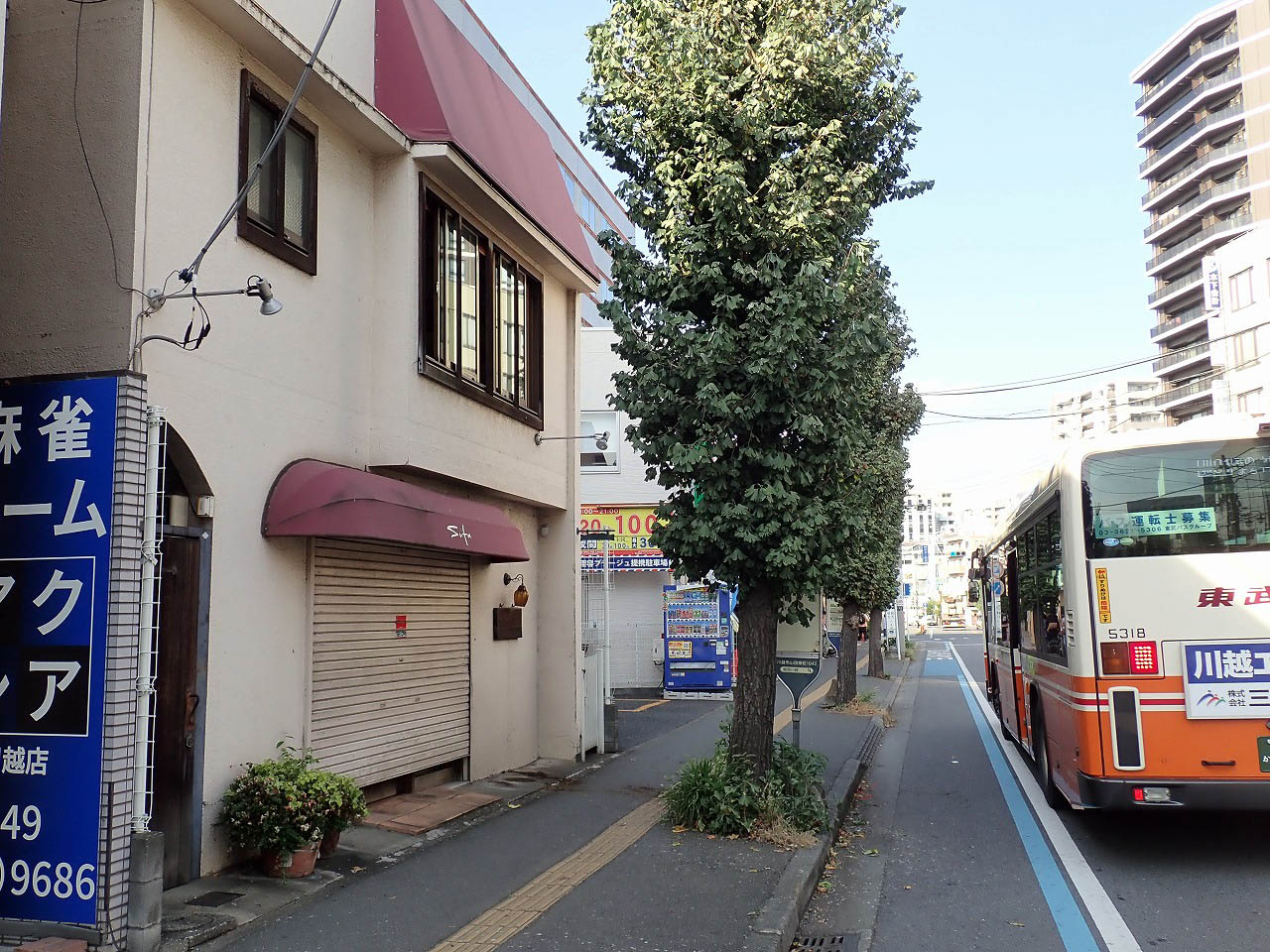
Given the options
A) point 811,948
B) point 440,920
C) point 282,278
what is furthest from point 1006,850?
point 282,278

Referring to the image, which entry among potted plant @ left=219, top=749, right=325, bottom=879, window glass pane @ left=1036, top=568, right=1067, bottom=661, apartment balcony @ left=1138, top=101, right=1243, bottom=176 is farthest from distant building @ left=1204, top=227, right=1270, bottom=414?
potted plant @ left=219, top=749, right=325, bottom=879

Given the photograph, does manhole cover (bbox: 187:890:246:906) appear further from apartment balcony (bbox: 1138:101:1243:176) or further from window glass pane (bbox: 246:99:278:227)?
apartment balcony (bbox: 1138:101:1243:176)

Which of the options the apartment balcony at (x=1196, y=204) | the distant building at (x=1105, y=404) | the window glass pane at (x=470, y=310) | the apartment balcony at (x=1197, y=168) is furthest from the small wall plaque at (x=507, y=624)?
the distant building at (x=1105, y=404)

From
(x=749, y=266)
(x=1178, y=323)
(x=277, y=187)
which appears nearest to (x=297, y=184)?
(x=277, y=187)

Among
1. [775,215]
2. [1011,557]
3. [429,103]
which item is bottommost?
[1011,557]

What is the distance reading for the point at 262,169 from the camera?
8.20m

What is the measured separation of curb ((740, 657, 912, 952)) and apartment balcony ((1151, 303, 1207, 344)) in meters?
69.9

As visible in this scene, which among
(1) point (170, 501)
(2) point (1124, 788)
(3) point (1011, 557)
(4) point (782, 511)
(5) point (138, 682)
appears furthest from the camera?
(3) point (1011, 557)

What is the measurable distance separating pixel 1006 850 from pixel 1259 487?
3.64m

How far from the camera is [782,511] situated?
8.88 m

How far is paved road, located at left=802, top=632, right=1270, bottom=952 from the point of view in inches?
258

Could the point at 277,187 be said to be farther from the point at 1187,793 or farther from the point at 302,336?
the point at 1187,793

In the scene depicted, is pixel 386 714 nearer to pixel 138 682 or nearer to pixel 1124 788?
pixel 138 682

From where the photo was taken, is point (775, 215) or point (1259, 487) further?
point (775, 215)
